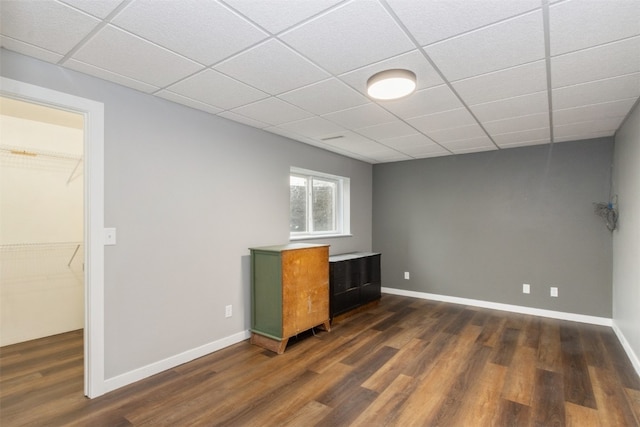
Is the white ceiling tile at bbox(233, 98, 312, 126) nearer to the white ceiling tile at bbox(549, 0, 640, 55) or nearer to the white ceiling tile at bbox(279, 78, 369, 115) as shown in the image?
the white ceiling tile at bbox(279, 78, 369, 115)

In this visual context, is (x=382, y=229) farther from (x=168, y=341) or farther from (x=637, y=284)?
(x=168, y=341)

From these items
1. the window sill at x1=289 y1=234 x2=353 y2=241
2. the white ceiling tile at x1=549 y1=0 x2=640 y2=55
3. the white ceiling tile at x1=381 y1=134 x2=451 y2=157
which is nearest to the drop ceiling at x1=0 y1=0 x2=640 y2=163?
the white ceiling tile at x1=549 y1=0 x2=640 y2=55

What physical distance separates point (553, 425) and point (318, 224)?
3451 millimetres

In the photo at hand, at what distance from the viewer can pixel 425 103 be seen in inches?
110

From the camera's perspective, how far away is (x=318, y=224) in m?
4.89

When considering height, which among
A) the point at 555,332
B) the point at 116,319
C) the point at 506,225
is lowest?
the point at 555,332

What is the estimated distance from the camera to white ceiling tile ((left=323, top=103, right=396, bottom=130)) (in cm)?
Result: 294

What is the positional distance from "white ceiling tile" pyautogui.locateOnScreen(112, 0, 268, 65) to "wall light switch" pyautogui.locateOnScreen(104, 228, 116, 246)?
1415 millimetres

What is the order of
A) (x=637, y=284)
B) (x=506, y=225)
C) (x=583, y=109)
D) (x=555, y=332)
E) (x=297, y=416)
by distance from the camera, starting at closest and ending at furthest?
1. (x=297, y=416)
2. (x=637, y=284)
3. (x=583, y=109)
4. (x=555, y=332)
5. (x=506, y=225)

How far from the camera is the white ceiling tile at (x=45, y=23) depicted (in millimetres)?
1559

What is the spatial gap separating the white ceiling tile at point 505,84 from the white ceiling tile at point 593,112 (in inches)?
30.7

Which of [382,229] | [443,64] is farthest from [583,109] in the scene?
[382,229]

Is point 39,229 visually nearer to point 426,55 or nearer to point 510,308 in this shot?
point 426,55

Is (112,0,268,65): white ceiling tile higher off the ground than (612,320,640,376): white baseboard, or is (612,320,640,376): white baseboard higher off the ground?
(112,0,268,65): white ceiling tile
